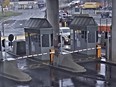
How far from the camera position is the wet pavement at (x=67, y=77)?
59.7 feet

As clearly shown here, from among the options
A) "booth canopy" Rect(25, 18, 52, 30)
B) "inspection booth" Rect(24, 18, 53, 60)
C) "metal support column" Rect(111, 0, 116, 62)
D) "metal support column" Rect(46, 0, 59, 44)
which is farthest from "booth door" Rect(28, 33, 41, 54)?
"metal support column" Rect(46, 0, 59, 44)

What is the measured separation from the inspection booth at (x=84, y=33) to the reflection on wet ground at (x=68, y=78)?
12.6 ft

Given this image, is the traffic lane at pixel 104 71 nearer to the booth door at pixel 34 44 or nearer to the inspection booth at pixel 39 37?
the inspection booth at pixel 39 37

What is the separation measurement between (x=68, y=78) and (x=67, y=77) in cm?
26

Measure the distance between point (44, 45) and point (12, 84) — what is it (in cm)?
693

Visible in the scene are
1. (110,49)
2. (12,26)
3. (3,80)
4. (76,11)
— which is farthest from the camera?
(76,11)

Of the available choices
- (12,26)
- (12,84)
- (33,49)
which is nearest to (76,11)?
(12,26)

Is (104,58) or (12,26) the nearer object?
(104,58)

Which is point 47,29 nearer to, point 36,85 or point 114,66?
point 114,66

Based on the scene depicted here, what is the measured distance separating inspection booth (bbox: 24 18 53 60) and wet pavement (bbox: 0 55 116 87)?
1534mm

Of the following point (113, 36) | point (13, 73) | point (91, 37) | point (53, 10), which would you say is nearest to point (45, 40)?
point (91, 37)

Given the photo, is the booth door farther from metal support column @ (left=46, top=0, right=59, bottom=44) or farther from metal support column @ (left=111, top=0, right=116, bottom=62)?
metal support column @ (left=46, top=0, right=59, bottom=44)

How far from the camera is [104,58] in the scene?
25250mm

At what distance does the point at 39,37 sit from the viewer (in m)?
24.7
